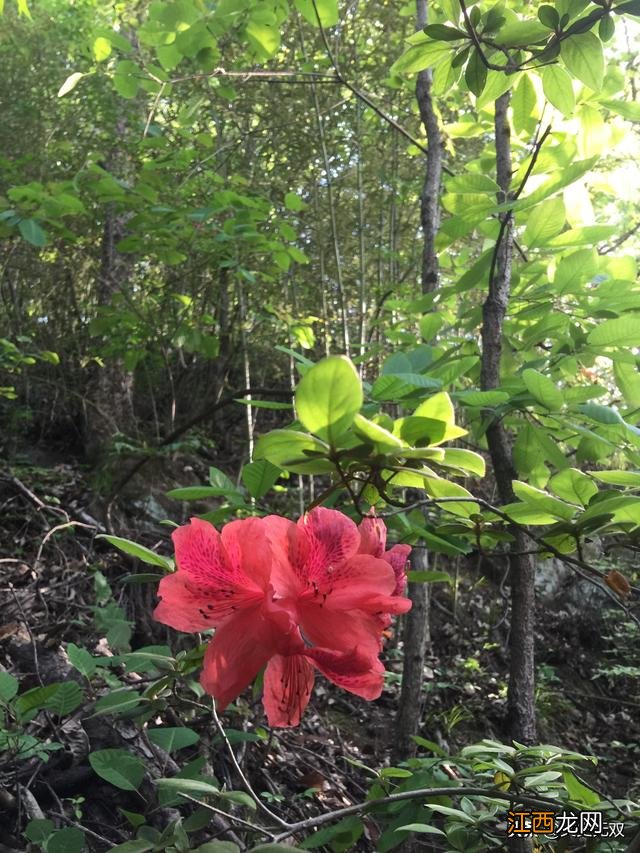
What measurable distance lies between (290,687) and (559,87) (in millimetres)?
888

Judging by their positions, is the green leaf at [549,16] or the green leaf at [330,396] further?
the green leaf at [549,16]

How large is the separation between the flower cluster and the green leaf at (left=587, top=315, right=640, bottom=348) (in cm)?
55

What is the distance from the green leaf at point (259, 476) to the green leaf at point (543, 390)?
1.07 ft

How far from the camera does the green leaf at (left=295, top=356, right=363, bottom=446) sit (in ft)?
1.49

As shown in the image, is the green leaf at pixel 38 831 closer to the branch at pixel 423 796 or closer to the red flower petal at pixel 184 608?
the branch at pixel 423 796

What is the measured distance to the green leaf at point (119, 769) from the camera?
0.94 metres

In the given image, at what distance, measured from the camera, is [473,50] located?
33.7 inches

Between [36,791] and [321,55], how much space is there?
4005mm

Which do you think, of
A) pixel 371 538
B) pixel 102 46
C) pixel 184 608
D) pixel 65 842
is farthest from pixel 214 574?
pixel 102 46

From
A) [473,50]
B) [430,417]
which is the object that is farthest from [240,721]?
[473,50]

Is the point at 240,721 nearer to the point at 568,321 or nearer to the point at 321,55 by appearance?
the point at 568,321

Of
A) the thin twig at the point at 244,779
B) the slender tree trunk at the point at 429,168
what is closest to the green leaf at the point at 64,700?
the thin twig at the point at 244,779

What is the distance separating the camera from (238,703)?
1807 mm

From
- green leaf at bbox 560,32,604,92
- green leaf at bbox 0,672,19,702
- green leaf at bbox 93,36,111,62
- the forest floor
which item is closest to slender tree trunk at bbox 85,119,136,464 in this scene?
the forest floor
